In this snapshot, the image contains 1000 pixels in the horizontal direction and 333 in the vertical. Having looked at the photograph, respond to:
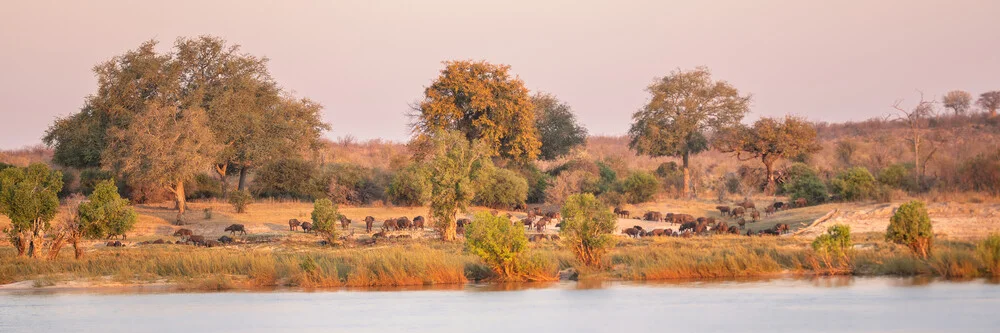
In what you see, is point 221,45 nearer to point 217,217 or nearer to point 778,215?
point 217,217

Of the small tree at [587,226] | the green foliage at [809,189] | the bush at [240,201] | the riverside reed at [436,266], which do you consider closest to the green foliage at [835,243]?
the riverside reed at [436,266]

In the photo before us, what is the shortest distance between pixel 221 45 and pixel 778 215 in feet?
90.9

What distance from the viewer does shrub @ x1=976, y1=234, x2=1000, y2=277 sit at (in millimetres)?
21078

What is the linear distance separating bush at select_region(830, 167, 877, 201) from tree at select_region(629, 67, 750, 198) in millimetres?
13240

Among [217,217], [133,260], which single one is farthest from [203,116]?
[133,260]

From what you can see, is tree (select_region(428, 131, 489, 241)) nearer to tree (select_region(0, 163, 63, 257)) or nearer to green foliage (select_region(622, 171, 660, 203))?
tree (select_region(0, 163, 63, 257))

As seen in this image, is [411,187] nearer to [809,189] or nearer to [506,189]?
[506,189]

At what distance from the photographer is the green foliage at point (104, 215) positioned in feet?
87.7

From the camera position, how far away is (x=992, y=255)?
2109cm

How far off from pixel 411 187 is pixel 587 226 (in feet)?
61.6

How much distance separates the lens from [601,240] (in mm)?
23812

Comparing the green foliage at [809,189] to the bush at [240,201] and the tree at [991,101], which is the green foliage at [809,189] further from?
the tree at [991,101]

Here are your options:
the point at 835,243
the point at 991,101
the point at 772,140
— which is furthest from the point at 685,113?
the point at 991,101

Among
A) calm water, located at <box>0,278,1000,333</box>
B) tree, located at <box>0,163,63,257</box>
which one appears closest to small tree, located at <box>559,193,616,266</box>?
calm water, located at <box>0,278,1000,333</box>
